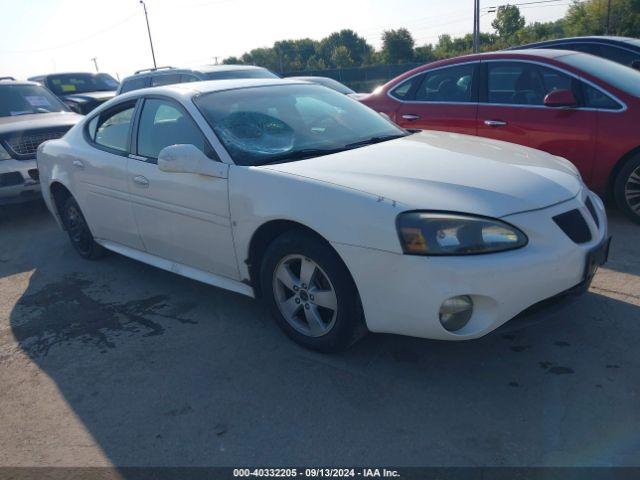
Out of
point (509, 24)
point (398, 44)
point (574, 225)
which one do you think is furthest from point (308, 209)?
point (398, 44)

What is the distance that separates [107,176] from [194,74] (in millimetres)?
5710

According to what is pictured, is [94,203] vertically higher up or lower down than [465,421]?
higher up

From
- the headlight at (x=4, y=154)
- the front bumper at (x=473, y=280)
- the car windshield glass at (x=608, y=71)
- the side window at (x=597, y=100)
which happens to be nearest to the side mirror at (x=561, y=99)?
the side window at (x=597, y=100)

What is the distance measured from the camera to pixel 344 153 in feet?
11.5

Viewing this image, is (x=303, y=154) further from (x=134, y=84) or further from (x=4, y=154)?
(x=134, y=84)

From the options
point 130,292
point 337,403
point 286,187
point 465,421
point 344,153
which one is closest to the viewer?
point 465,421

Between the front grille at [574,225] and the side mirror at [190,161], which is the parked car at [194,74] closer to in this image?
the side mirror at [190,161]

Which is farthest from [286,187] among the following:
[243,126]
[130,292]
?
[130,292]

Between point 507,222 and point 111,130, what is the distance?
130 inches

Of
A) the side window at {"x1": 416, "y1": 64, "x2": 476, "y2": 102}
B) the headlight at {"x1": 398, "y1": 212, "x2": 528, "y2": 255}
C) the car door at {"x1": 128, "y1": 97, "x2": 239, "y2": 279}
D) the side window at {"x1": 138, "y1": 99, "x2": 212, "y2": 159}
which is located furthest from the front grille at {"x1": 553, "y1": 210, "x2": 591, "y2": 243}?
the side window at {"x1": 416, "y1": 64, "x2": 476, "y2": 102}

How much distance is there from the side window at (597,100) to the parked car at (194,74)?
565 centimetres

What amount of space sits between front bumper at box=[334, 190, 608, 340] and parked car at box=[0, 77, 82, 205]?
5.41 meters

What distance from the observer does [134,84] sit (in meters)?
10.9

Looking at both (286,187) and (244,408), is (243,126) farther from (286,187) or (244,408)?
(244,408)
